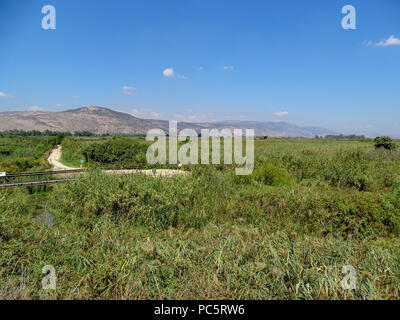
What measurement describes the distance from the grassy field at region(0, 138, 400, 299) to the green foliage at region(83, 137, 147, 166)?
37.4ft

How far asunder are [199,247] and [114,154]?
17.5 metres

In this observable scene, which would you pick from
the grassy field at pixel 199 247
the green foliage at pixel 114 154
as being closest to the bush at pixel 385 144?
the grassy field at pixel 199 247

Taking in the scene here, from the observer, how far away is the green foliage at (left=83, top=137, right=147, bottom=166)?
63.4 feet

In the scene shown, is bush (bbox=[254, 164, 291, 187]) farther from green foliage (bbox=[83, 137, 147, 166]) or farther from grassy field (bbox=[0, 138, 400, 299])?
green foliage (bbox=[83, 137, 147, 166])

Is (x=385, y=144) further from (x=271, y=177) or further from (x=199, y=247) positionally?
(x=199, y=247)

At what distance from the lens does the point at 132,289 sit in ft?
9.02

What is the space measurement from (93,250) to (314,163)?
42.0ft

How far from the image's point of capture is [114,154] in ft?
64.5

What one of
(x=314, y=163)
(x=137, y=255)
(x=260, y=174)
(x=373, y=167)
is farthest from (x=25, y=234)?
(x=373, y=167)

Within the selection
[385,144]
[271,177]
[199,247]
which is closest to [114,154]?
[271,177]

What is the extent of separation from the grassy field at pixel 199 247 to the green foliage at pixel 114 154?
1141cm

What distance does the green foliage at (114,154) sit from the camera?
1933 centimetres

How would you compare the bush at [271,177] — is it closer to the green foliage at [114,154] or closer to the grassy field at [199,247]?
the grassy field at [199,247]
